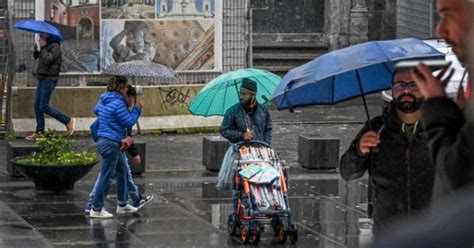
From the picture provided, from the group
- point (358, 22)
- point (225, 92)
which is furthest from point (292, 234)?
point (358, 22)

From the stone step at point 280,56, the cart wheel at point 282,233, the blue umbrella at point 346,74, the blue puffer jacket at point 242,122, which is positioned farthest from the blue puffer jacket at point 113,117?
the stone step at point 280,56

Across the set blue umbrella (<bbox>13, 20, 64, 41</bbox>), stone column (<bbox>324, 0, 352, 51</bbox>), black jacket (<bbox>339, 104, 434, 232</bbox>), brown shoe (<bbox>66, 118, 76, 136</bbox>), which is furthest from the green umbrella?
stone column (<bbox>324, 0, 352, 51</bbox>)

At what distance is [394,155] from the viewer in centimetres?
677

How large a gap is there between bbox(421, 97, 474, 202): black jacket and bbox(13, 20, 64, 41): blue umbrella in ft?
48.1

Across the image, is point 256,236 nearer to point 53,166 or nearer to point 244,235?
point 244,235

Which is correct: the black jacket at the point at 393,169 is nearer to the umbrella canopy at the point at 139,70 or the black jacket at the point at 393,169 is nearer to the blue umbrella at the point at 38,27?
the umbrella canopy at the point at 139,70

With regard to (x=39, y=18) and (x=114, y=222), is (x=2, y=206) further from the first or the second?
(x=39, y=18)

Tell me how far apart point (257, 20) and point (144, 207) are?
48.5 feet

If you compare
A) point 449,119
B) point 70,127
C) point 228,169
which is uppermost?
point 449,119

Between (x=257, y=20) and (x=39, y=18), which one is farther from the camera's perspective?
(x=257, y=20)

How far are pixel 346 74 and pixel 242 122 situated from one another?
3.72 metres

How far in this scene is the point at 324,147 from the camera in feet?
52.9

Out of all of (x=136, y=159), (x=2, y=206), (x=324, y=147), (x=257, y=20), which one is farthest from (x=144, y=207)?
(x=257, y=20)

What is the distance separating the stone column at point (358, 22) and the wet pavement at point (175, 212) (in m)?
10.2
